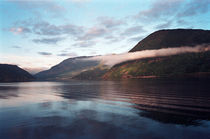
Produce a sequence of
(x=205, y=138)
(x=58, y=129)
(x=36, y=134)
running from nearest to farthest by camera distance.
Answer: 1. (x=205, y=138)
2. (x=36, y=134)
3. (x=58, y=129)

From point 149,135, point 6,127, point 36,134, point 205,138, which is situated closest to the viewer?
point 205,138

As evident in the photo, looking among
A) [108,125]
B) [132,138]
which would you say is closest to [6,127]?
[108,125]

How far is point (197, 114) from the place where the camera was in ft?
47.4

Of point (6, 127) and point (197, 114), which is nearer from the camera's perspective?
point (6, 127)

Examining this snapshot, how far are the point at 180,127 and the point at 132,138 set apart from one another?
4.07 metres

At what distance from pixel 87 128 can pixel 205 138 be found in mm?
7673

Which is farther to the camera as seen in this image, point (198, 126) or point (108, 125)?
point (108, 125)

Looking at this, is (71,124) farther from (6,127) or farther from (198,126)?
(198,126)

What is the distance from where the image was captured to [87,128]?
1148 centimetres

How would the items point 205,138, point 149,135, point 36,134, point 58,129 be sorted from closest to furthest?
point 205,138 < point 149,135 < point 36,134 < point 58,129

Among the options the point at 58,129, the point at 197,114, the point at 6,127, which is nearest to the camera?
the point at 58,129

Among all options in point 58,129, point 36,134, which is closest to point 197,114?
point 58,129

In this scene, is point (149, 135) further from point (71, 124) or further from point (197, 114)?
point (197, 114)

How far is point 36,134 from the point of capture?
10.5 m
